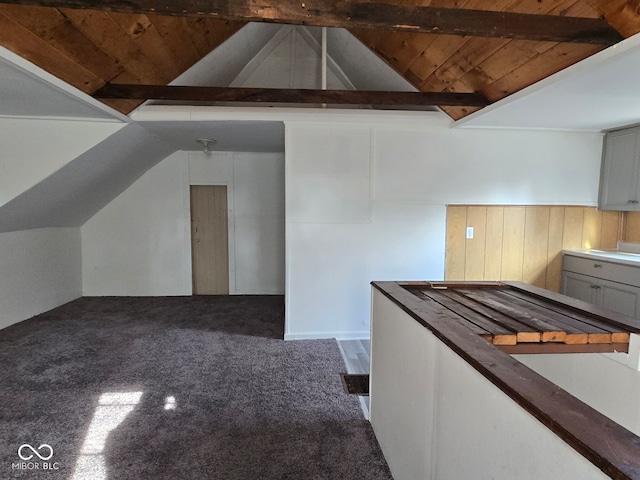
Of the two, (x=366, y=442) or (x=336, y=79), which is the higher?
(x=336, y=79)

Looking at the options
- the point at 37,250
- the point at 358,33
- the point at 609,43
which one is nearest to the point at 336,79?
the point at 358,33

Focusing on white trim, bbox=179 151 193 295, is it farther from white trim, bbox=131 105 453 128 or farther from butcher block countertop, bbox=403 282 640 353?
butcher block countertop, bbox=403 282 640 353

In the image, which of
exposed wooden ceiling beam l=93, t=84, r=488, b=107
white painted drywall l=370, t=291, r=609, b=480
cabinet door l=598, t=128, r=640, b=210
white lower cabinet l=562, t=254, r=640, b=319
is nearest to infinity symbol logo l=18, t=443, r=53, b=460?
white painted drywall l=370, t=291, r=609, b=480

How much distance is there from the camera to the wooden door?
534 centimetres

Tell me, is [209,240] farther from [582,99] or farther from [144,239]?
[582,99]

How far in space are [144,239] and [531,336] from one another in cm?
522

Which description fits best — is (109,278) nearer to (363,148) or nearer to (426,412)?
(363,148)

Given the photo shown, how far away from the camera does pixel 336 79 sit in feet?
13.9

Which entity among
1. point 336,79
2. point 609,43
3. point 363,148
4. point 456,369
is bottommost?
point 456,369

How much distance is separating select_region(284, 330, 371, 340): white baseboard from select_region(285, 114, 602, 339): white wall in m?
0.01

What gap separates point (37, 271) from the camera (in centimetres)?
422

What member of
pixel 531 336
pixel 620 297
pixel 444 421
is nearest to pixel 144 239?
pixel 444 421

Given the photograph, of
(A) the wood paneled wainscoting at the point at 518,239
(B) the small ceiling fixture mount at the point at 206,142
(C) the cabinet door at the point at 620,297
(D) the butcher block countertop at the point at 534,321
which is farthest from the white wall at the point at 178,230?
(C) the cabinet door at the point at 620,297

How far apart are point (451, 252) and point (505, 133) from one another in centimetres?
141
